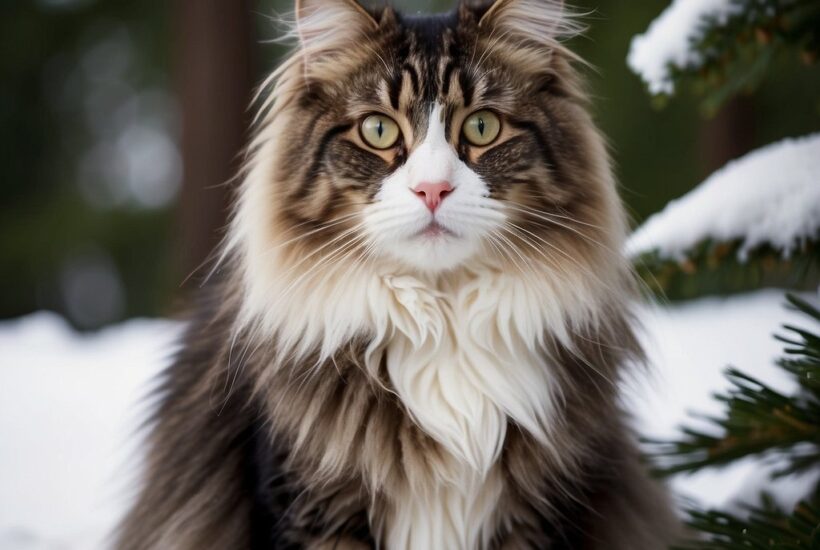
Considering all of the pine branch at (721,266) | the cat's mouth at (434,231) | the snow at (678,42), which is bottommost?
the pine branch at (721,266)

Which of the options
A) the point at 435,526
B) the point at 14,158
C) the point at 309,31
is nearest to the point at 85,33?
the point at 14,158

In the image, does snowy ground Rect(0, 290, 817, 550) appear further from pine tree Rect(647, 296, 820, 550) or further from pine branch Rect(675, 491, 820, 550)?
pine branch Rect(675, 491, 820, 550)

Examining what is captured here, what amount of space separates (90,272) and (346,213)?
1006 cm

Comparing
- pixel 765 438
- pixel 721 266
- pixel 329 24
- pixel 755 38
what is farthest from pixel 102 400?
pixel 755 38

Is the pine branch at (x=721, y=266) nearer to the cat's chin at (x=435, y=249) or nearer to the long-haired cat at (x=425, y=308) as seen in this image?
the long-haired cat at (x=425, y=308)

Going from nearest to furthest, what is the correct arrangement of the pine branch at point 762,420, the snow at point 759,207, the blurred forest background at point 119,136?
1. the pine branch at point 762,420
2. the snow at point 759,207
3. the blurred forest background at point 119,136

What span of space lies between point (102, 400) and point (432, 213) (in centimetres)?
225

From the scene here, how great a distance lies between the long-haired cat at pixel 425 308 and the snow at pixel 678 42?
0.23 meters

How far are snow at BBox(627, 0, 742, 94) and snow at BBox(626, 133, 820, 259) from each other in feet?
0.86

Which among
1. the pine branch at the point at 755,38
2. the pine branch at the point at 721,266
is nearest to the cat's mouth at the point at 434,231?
the pine branch at the point at 721,266

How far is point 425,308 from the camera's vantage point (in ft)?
5.86

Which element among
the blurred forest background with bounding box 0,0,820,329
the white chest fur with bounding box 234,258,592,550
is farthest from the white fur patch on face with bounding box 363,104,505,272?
the blurred forest background with bounding box 0,0,820,329

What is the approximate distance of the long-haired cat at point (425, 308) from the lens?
5.75 feet

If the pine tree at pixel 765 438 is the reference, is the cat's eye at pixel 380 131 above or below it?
above
